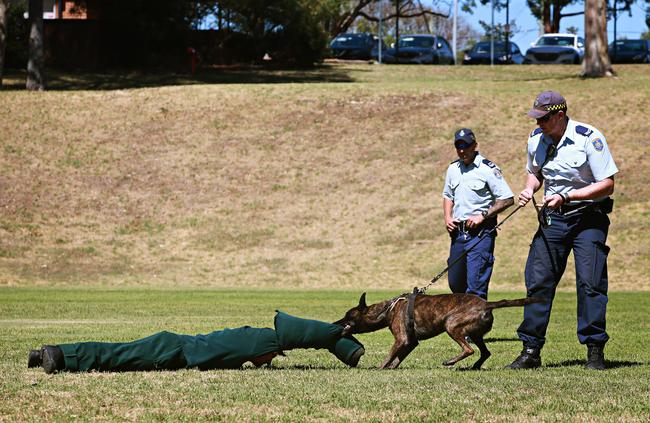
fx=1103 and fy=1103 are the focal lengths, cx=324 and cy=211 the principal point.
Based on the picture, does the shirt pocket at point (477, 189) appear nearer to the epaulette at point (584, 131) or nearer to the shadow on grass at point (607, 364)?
the shadow on grass at point (607, 364)

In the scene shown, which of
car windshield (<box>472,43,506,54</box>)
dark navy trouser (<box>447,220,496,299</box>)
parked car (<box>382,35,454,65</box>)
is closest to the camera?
dark navy trouser (<box>447,220,496,299</box>)

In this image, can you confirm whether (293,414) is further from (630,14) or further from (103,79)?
(630,14)

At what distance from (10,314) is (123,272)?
9.31 metres

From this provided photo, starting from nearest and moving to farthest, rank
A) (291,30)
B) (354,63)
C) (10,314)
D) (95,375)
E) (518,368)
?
(95,375) < (518,368) < (10,314) < (291,30) < (354,63)

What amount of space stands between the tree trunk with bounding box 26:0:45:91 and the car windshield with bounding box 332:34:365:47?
20.5 meters

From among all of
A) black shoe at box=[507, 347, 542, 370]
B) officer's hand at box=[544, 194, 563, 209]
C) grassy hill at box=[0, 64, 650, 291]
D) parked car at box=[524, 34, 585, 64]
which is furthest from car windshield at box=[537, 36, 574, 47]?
black shoe at box=[507, 347, 542, 370]

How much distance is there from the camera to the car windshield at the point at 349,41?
54.5 metres

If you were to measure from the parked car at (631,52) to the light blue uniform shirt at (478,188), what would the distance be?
40.3 metres

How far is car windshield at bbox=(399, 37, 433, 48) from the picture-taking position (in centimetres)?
5059

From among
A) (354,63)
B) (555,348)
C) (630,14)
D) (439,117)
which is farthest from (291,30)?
(555,348)

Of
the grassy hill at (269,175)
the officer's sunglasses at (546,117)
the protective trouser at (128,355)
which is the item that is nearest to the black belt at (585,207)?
the officer's sunglasses at (546,117)

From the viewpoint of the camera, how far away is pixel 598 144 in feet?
28.9

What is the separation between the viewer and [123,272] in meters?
24.7

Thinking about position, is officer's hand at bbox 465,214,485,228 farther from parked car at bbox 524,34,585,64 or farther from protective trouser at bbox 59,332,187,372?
parked car at bbox 524,34,585,64
